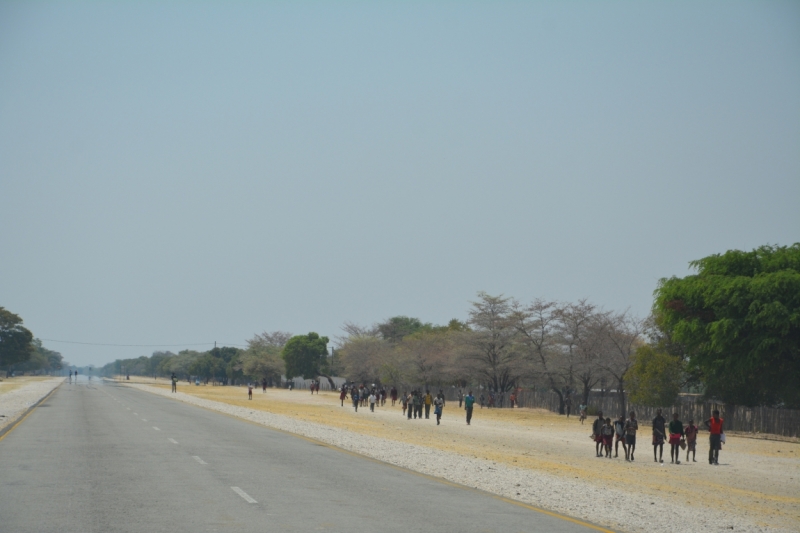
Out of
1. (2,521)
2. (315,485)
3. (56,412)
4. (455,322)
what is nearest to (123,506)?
(2,521)

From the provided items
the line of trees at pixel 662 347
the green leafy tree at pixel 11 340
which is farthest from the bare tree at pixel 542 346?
the green leafy tree at pixel 11 340

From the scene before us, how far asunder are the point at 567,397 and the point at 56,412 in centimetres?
4253

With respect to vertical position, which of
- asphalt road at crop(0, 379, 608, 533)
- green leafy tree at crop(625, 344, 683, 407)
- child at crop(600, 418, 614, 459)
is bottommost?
asphalt road at crop(0, 379, 608, 533)

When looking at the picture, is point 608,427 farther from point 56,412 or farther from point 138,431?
point 56,412

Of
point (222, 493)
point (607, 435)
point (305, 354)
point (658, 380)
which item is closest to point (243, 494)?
point (222, 493)

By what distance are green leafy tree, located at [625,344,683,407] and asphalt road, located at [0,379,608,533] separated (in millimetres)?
33505

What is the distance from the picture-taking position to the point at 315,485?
1535 centimetres

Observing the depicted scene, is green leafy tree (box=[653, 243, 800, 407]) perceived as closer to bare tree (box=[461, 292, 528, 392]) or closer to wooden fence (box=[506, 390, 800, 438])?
wooden fence (box=[506, 390, 800, 438])

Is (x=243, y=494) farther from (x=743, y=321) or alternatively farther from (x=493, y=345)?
(x=493, y=345)

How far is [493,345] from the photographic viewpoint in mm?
83812

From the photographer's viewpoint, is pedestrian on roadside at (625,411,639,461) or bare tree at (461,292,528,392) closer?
pedestrian on roadside at (625,411,639,461)

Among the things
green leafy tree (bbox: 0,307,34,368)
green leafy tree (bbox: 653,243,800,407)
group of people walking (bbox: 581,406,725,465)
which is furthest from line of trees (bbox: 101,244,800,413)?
green leafy tree (bbox: 0,307,34,368)

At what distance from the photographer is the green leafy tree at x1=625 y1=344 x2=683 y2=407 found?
52.0 metres

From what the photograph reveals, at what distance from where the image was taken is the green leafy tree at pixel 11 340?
16762 cm
